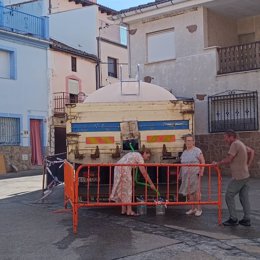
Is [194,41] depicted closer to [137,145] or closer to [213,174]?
[213,174]

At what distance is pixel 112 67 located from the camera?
34594mm

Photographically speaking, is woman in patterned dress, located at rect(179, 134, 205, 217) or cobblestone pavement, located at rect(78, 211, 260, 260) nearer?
cobblestone pavement, located at rect(78, 211, 260, 260)

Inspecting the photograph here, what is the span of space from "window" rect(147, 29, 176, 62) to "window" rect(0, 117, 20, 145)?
8283 millimetres

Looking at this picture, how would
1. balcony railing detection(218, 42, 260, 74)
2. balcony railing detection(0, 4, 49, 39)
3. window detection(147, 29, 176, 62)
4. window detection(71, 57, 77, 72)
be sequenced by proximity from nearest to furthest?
balcony railing detection(218, 42, 260, 74) < window detection(147, 29, 176, 62) < balcony railing detection(0, 4, 49, 39) < window detection(71, 57, 77, 72)

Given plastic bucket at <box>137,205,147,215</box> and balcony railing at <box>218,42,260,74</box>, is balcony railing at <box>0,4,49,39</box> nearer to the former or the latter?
balcony railing at <box>218,42,260,74</box>

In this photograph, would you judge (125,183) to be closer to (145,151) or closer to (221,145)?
(145,151)

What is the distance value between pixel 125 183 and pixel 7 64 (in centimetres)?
1725

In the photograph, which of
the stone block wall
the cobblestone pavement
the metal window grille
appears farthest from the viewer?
the metal window grille

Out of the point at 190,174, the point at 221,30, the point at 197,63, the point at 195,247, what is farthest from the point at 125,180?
the point at 221,30

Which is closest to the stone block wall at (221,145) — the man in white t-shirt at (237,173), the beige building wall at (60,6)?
the man in white t-shirt at (237,173)

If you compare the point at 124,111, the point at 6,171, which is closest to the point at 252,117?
the point at 124,111

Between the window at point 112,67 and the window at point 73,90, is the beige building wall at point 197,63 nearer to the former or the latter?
the window at point 73,90

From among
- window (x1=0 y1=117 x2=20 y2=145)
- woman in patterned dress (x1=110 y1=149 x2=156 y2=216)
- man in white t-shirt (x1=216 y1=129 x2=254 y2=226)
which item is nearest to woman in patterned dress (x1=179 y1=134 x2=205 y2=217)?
woman in patterned dress (x1=110 y1=149 x2=156 y2=216)

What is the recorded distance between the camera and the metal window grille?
55.4 ft
